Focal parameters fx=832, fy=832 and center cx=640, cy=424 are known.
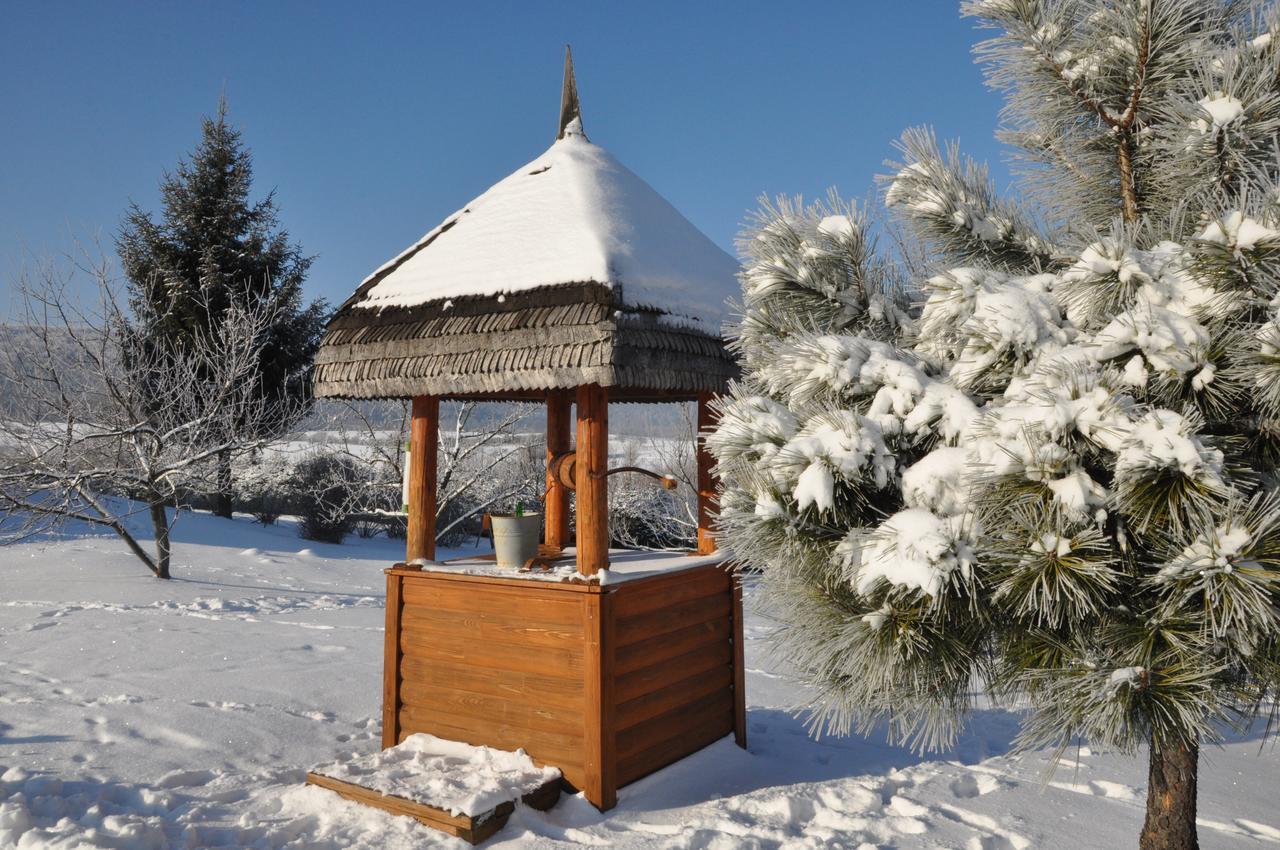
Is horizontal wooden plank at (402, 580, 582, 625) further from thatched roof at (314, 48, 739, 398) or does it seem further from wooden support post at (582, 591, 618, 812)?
thatched roof at (314, 48, 739, 398)

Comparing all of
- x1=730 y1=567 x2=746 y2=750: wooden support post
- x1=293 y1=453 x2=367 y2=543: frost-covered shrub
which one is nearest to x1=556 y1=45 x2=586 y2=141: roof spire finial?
x1=730 y1=567 x2=746 y2=750: wooden support post

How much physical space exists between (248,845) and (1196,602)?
3683mm

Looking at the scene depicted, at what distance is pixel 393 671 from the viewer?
5.02 m

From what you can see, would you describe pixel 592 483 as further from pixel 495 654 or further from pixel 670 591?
pixel 495 654

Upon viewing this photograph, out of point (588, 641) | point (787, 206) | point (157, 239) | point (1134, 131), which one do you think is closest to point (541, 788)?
point (588, 641)

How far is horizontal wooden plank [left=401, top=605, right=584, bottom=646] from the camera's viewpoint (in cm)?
441

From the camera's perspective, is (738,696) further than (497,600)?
Yes

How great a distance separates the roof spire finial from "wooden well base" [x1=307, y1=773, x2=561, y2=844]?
4.15 m

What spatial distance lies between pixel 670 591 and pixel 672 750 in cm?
92

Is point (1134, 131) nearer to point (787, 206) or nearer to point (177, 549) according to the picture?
point (787, 206)

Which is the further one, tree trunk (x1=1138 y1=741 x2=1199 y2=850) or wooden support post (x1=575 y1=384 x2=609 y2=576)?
wooden support post (x1=575 y1=384 x2=609 y2=576)

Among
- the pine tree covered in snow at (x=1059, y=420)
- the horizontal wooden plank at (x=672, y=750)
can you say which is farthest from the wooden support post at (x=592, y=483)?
the pine tree covered in snow at (x=1059, y=420)

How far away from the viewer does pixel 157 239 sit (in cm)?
1598

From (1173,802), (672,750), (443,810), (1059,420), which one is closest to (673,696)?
(672,750)
